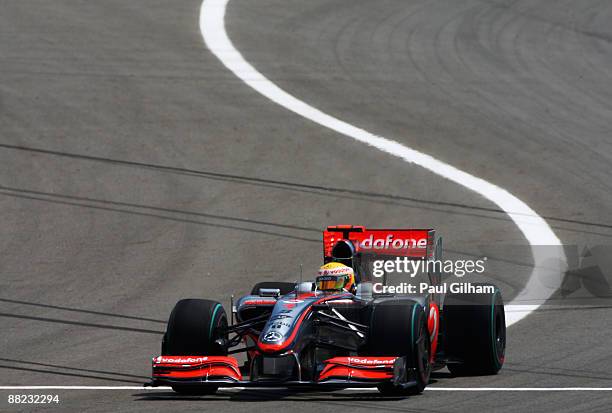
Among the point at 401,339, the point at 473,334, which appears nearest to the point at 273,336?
the point at 401,339

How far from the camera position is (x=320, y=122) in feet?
106

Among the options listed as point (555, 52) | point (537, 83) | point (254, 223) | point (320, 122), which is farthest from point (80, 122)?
point (555, 52)

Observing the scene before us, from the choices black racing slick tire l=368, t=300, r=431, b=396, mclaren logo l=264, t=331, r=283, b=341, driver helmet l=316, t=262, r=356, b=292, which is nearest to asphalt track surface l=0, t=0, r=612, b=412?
black racing slick tire l=368, t=300, r=431, b=396

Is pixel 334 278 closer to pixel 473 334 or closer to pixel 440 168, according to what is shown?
pixel 473 334

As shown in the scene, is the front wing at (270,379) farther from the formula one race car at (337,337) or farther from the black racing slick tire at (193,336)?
the black racing slick tire at (193,336)

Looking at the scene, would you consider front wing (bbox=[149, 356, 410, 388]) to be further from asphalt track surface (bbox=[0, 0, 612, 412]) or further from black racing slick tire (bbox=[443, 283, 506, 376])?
black racing slick tire (bbox=[443, 283, 506, 376])

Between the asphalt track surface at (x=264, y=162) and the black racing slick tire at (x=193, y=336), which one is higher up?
the asphalt track surface at (x=264, y=162)

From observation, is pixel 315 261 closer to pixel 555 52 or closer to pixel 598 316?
pixel 598 316

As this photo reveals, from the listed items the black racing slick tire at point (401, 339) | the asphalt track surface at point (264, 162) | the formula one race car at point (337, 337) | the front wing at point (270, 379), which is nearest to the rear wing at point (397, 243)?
the formula one race car at point (337, 337)

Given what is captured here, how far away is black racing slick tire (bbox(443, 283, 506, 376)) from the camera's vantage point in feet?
48.9

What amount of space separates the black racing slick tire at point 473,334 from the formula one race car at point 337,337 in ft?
0.04

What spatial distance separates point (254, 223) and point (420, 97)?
10618 millimetres

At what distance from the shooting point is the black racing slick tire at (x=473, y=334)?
14.9 metres

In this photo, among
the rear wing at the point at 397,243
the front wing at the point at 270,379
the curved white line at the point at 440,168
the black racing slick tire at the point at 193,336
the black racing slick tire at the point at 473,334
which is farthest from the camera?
the curved white line at the point at 440,168
